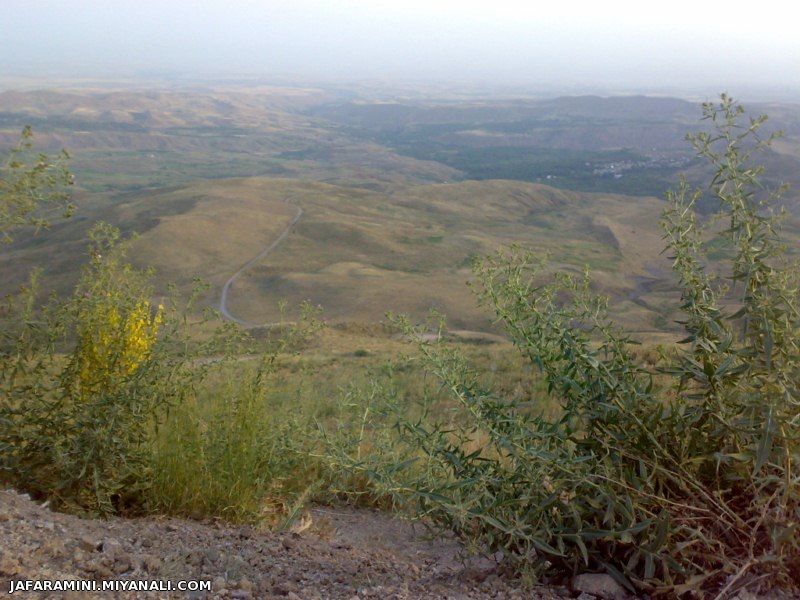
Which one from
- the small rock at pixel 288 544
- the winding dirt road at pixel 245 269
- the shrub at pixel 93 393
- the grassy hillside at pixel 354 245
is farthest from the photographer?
the grassy hillside at pixel 354 245

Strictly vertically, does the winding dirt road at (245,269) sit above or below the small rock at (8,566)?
below

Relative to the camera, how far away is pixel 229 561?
288 centimetres

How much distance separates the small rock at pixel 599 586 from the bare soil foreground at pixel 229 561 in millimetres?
44

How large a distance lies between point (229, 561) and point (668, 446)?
178cm

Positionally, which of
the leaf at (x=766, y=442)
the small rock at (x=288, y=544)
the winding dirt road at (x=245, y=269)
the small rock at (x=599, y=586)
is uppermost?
the leaf at (x=766, y=442)

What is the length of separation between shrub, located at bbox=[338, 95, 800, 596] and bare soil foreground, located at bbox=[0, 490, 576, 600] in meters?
0.24

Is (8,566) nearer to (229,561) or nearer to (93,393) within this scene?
(229,561)

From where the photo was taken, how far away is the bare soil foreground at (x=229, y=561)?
2.60 meters

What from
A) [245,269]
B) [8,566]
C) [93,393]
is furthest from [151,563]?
[245,269]

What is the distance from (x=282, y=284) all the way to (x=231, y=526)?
3863 centimetres

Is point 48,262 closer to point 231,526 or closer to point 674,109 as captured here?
point 231,526

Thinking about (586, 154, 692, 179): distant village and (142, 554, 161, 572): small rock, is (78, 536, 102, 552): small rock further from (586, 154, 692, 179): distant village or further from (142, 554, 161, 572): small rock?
(586, 154, 692, 179): distant village

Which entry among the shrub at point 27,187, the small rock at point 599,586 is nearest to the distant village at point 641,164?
the shrub at point 27,187

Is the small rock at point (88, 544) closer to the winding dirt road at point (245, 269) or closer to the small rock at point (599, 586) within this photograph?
the small rock at point (599, 586)
